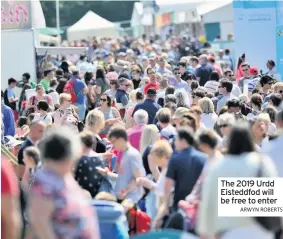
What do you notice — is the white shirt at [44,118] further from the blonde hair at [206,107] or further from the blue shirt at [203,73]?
the blue shirt at [203,73]

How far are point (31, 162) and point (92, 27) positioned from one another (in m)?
40.9

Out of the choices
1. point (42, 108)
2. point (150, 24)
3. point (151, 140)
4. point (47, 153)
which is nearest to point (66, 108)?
point (42, 108)

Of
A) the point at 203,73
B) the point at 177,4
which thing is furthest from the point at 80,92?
the point at 177,4

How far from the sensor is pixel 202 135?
9.00m

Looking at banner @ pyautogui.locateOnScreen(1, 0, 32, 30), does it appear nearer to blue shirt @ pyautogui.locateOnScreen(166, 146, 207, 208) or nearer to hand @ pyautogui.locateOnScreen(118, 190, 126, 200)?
hand @ pyautogui.locateOnScreen(118, 190, 126, 200)

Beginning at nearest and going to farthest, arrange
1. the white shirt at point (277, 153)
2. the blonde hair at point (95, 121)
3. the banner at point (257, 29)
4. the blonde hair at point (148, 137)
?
1. the white shirt at point (277, 153)
2. the blonde hair at point (148, 137)
3. the blonde hair at point (95, 121)
4. the banner at point (257, 29)

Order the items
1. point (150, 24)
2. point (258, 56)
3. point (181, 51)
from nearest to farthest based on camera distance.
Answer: point (258, 56) < point (181, 51) < point (150, 24)

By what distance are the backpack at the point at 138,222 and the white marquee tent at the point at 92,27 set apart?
40.9m

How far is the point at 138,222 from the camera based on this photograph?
1024 centimetres

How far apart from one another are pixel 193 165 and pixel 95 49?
3124 centimetres

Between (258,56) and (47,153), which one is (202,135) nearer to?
(47,153)

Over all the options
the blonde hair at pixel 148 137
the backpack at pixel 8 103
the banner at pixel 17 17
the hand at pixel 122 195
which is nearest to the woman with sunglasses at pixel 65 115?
the blonde hair at pixel 148 137

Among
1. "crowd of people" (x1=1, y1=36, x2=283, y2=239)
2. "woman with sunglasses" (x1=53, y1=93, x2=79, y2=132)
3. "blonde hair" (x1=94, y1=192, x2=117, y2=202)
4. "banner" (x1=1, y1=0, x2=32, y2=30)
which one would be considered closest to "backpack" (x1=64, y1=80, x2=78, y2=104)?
"crowd of people" (x1=1, y1=36, x2=283, y2=239)

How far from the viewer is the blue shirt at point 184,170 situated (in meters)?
9.16
